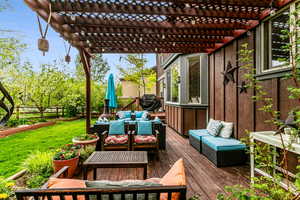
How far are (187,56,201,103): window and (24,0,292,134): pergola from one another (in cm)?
121

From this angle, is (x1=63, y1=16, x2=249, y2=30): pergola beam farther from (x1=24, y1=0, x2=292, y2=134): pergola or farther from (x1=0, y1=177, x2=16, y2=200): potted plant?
(x1=0, y1=177, x2=16, y2=200): potted plant

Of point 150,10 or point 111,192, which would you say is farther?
point 150,10

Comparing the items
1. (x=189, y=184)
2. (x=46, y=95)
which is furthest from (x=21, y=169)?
(x=46, y=95)

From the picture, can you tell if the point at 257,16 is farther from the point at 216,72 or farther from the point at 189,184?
the point at 189,184

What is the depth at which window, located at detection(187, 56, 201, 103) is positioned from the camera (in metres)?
6.05

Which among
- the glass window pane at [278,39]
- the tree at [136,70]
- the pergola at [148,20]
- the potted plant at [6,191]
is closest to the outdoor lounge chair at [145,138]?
the pergola at [148,20]

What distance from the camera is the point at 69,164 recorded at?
2990mm

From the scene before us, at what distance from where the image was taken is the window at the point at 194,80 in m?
6.05

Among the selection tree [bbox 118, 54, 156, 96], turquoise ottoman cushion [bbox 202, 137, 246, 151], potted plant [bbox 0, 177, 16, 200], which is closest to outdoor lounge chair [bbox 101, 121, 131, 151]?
potted plant [bbox 0, 177, 16, 200]

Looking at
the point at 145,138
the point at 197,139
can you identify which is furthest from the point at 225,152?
the point at 145,138

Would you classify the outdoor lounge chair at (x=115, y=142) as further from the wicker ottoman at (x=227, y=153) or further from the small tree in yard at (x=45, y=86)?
the small tree in yard at (x=45, y=86)

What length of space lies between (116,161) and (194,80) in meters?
4.71

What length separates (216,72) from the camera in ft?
17.0

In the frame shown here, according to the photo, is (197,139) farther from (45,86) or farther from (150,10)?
(45,86)
